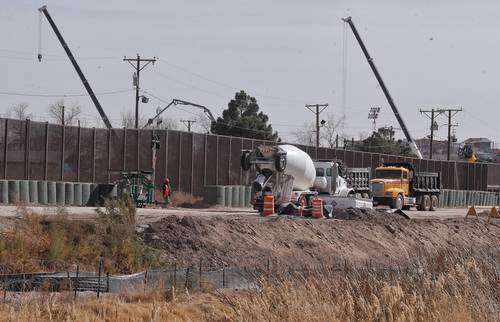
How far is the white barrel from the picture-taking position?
45688 mm

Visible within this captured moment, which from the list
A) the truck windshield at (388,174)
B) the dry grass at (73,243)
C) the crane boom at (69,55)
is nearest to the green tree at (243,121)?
the crane boom at (69,55)

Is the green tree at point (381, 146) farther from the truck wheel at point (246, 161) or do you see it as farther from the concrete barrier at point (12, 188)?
the concrete barrier at point (12, 188)

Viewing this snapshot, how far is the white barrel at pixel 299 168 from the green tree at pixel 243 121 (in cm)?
5369

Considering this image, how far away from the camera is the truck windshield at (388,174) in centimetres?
6303

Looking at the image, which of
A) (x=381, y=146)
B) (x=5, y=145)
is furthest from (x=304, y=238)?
(x=381, y=146)

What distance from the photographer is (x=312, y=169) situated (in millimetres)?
47750

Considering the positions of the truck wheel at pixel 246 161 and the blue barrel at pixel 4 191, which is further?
the truck wheel at pixel 246 161

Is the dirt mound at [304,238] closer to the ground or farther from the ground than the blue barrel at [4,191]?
closer to the ground

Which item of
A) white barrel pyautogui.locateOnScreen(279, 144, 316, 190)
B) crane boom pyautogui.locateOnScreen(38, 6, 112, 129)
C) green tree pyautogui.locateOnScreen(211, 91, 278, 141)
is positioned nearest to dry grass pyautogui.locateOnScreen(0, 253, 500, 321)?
white barrel pyautogui.locateOnScreen(279, 144, 316, 190)

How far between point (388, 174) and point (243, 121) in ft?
133

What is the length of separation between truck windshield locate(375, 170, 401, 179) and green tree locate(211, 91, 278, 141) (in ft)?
126

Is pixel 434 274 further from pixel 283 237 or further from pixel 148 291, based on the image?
pixel 283 237

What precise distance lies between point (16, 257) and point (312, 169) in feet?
78.2

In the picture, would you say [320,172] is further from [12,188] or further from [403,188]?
[12,188]
